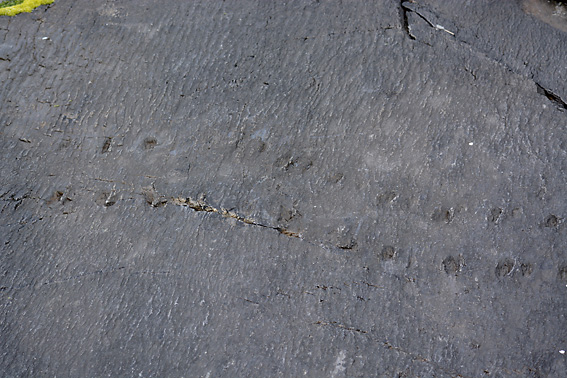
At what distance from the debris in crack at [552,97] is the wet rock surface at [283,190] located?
0.05m

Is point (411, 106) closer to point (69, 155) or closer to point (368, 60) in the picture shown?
point (368, 60)

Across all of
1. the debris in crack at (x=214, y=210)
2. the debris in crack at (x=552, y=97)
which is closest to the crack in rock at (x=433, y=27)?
the debris in crack at (x=552, y=97)

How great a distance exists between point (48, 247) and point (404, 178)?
1916 mm

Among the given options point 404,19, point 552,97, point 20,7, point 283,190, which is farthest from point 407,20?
point 20,7

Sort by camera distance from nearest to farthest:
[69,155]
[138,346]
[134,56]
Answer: [138,346]
[69,155]
[134,56]

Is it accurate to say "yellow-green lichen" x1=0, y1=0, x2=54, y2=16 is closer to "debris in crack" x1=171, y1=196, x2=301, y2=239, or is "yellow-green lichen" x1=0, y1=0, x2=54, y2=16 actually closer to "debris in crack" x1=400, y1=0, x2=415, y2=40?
"debris in crack" x1=171, y1=196, x2=301, y2=239

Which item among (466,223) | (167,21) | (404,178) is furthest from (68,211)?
(466,223)

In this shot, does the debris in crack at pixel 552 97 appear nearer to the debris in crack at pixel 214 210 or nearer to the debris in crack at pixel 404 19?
the debris in crack at pixel 404 19

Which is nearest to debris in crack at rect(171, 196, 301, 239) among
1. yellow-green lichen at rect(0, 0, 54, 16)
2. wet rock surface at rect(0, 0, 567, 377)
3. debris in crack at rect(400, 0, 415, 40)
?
wet rock surface at rect(0, 0, 567, 377)

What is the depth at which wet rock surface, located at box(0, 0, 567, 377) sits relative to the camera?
2.39 metres

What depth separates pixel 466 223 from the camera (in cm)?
255

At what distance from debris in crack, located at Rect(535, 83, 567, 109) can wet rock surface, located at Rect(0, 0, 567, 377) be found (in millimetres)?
55

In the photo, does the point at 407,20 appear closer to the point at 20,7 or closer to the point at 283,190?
the point at 283,190

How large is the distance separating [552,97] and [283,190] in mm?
A: 1606
